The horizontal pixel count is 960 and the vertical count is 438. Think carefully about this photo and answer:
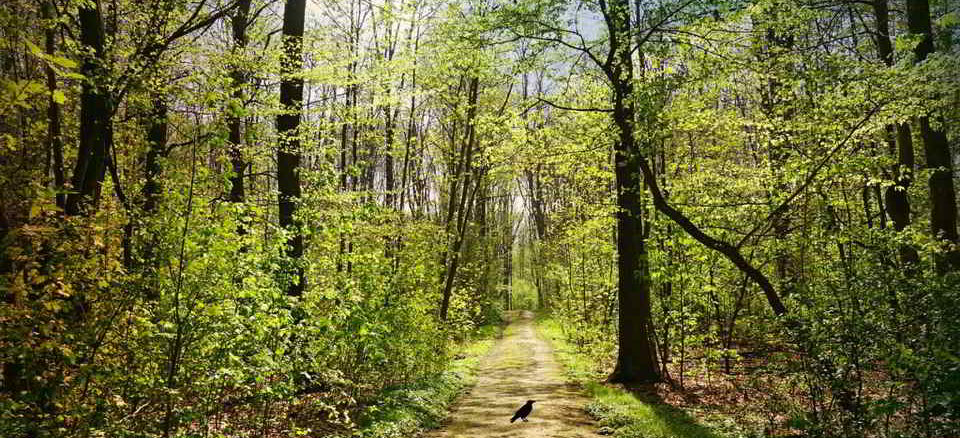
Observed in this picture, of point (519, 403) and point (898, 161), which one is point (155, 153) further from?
point (898, 161)

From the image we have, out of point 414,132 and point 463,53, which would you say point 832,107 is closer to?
point 463,53

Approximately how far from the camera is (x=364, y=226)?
43.1 ft

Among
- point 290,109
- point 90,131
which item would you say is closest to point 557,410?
point 290,109

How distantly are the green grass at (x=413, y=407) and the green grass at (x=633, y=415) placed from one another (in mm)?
2961

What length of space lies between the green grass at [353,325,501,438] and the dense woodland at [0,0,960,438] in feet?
0.52

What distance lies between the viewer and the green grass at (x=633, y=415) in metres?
8.36

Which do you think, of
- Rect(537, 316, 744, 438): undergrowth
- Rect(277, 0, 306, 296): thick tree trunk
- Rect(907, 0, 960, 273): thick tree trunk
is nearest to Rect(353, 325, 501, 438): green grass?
Rect(277, 0, 306, 296): thick tree trunk

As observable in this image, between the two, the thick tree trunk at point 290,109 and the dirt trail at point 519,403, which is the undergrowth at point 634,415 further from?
the thick tree trunk at point 290,109

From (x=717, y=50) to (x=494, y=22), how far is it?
4041 millimetres

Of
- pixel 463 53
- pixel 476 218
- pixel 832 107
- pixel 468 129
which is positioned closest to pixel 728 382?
pixel 832 107

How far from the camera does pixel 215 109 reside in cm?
543

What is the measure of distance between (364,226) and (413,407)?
480 cm

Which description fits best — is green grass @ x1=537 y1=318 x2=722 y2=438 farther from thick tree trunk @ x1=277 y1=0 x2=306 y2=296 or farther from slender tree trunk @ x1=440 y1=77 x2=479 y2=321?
slender tree trunk @ x1=440 y1=77 x2=479 y2=321

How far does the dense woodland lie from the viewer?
469 cm
